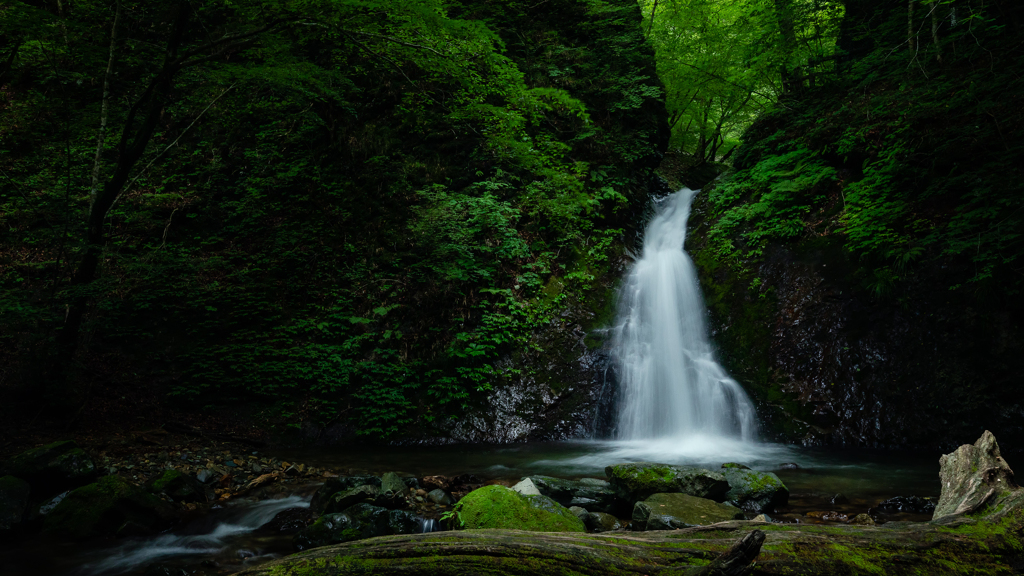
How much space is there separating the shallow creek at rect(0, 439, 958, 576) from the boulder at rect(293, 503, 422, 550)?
0.22 m

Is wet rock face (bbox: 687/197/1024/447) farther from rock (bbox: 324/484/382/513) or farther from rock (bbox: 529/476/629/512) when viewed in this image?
rock (bbox: 324/484/382/513)

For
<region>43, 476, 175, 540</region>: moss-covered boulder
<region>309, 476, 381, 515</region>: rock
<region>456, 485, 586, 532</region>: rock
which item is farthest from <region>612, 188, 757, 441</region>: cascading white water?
<region>43, 476, 175, 540</region>: moss-covered boulder

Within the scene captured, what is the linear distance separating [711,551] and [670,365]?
26.9ft

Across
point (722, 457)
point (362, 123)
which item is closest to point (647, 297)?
point (722, 457)

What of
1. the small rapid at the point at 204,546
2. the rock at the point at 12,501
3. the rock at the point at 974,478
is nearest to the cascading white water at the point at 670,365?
the rock at the point at 974,478

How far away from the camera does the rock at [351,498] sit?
4684 mm

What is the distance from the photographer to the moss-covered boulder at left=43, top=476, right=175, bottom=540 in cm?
432

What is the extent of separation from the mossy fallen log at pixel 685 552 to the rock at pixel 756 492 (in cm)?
297

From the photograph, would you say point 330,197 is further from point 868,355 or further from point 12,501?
point 868,355

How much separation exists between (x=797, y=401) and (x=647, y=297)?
3908 mm

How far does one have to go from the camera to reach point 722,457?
287 inches

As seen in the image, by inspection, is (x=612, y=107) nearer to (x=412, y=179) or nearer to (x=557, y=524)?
(x=412, y=179)

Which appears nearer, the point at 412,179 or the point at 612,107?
the point at 412,179

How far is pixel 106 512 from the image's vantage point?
4422 mm
